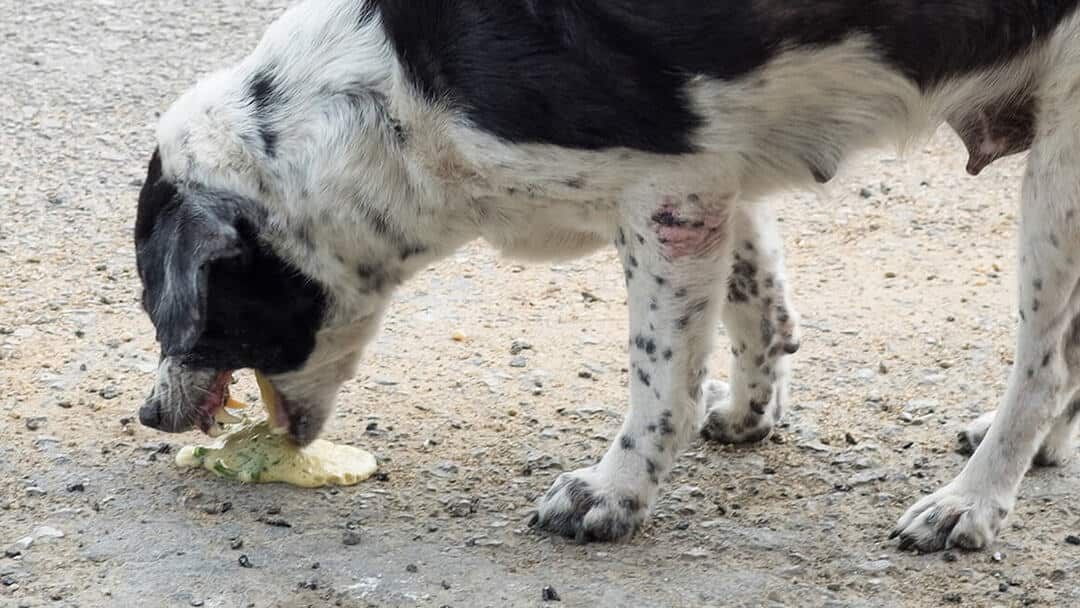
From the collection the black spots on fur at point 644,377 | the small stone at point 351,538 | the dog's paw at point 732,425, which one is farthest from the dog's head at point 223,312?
the dog's paw at point 732,425

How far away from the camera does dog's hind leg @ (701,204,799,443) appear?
4.80 meters

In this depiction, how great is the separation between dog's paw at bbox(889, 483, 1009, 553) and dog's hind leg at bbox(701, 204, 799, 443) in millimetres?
691

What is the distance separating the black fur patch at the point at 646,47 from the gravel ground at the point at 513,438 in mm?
671

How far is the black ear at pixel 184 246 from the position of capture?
430 cm

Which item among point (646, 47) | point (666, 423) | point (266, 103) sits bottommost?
point (666, 423)

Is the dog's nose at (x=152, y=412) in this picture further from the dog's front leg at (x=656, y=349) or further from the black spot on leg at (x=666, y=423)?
the black spot on leg at (x=666, y=423)

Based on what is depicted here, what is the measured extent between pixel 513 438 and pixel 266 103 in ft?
4.26

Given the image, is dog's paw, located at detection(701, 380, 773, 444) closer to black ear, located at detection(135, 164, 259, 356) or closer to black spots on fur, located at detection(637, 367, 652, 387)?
black spots on fur, located at detection(637, 367, 652, 387)

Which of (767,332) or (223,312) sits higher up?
(223,312)

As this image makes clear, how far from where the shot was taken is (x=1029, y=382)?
14.3 ft

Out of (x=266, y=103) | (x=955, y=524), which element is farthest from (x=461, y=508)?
(x=955, y=524)

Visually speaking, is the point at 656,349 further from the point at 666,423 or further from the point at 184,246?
the point at 184,246

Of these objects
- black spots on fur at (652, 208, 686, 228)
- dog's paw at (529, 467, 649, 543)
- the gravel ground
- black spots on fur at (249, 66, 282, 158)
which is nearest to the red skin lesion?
black spots on fur at (652, 208, 686, 228)

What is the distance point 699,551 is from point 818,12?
1.40m
